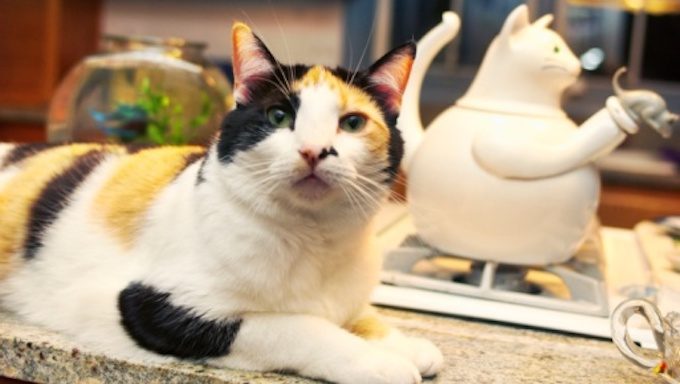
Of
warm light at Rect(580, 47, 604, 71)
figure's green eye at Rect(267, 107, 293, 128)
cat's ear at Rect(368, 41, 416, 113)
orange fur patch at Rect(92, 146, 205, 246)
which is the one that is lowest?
orange fur patch at Rect(92, 146, 205, 246)

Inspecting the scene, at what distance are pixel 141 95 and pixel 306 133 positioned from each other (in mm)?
1043

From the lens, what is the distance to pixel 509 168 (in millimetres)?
1132

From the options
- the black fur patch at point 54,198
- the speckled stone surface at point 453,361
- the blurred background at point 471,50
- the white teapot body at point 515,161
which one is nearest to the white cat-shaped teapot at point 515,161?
the white teapot body at point 515,161

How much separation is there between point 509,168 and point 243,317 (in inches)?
19.1

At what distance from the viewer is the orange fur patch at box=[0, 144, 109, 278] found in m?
1.03

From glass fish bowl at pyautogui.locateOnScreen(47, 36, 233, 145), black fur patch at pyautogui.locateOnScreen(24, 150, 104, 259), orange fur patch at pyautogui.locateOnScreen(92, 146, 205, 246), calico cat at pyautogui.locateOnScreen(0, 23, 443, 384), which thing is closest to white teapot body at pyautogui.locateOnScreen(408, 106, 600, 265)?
calico cat at pyautogui.locateOnScreen(0, 23, 443, 384)

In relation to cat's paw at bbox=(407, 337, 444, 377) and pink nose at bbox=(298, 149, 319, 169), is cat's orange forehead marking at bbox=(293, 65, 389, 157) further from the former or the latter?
cat's paw at bbox=(407, 337, 444, 377)

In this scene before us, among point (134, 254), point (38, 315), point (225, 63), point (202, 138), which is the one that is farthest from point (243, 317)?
point (225, 63)

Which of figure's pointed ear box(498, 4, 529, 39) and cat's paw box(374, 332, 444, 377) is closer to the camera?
cat's paw box(374, 332, 444, 377)

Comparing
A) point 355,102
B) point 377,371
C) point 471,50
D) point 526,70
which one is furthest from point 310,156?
point 471,50

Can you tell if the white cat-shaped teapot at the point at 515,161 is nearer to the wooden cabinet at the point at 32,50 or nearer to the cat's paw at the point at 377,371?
the cat's paw at the point at 377,371

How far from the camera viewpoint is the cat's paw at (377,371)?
79cm

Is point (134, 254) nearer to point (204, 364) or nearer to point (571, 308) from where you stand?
point (204, 364)

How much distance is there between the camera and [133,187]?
1.01 metres
